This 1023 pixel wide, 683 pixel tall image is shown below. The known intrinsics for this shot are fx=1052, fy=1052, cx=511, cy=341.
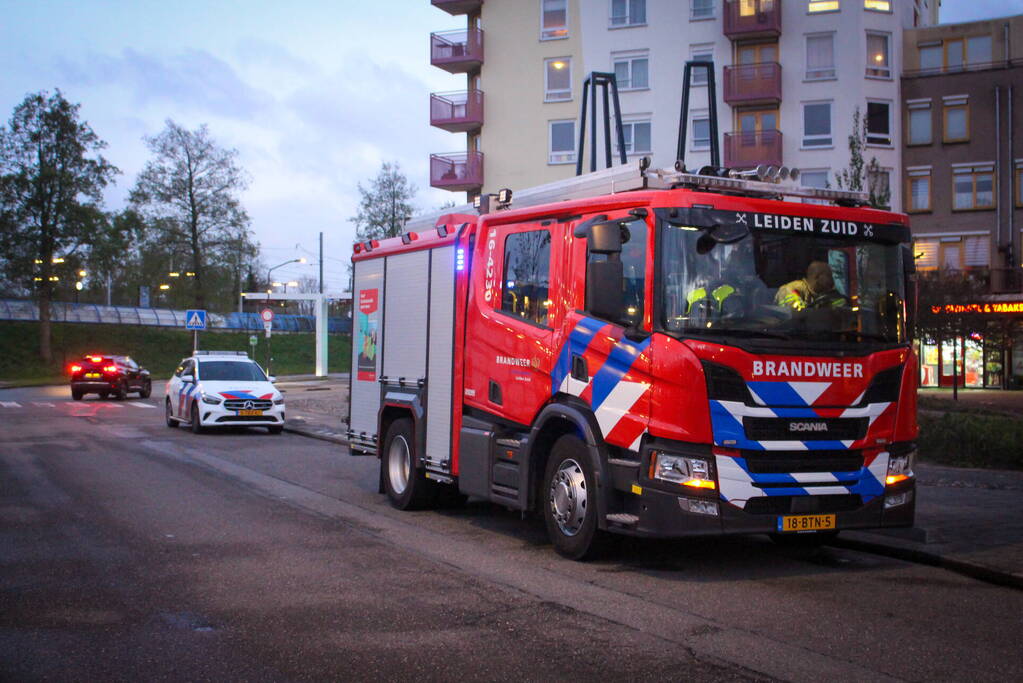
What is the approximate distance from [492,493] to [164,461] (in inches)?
330

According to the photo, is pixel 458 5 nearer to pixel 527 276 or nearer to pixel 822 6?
pixel 822 6

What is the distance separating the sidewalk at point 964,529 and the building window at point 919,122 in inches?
1191

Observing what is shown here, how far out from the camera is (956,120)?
40875mm

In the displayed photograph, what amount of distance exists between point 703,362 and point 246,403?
50.7 feet

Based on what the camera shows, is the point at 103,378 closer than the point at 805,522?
No

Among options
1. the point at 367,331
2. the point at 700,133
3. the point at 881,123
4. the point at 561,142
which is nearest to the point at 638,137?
the point at 700,133

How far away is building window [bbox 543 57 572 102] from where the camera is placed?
138 ft

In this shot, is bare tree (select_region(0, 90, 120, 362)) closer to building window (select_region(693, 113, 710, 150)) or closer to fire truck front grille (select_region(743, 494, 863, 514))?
building window (select_region(693, 113, 710, 150))

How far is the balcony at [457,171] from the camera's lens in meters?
42.3

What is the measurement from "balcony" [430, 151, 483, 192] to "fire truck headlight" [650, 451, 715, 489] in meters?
35.6

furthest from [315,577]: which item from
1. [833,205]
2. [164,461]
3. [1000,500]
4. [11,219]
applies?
[11,219]

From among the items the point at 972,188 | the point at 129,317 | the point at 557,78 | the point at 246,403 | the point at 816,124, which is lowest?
the point at 246,403

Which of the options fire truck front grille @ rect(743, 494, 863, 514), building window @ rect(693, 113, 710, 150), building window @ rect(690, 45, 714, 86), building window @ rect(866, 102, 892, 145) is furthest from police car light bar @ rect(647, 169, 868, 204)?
building window @ rect(866, 102, 892, 145)

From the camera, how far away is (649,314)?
7.62m
